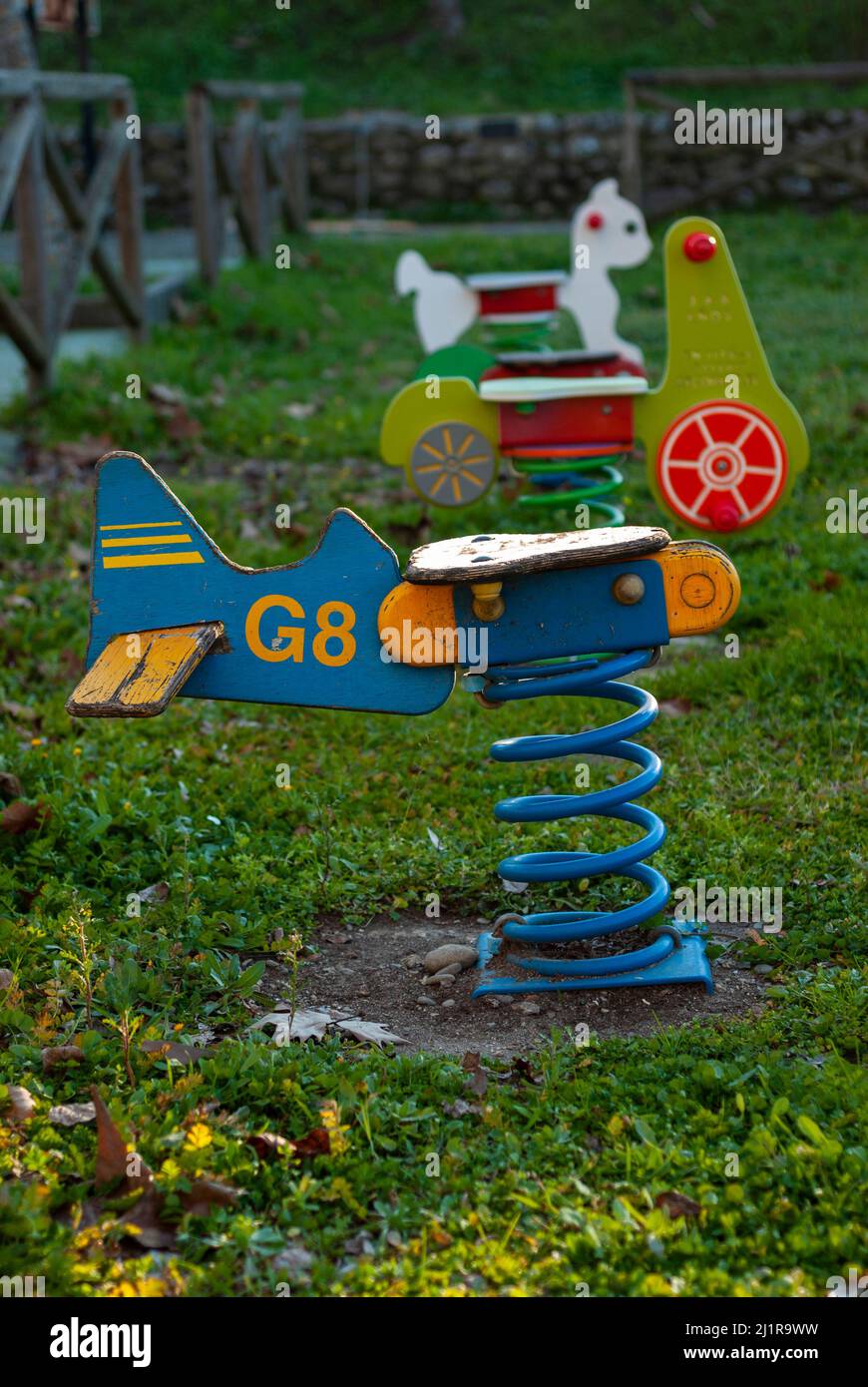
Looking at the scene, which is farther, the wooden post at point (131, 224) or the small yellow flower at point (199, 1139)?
the wooden post at point (131, 224)

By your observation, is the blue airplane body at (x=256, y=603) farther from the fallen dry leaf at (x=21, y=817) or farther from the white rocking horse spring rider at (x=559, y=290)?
the white rocking horse spring rider at (x=559, y=290)

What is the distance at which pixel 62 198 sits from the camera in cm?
872

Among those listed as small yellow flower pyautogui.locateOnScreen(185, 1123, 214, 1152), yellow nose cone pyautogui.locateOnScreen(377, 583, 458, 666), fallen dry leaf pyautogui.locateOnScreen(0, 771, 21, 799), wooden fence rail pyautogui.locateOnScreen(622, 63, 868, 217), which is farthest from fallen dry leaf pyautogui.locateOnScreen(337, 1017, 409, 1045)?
wooden fence rail pyautogui.locateOnScreen(622, 63, 868, 217)

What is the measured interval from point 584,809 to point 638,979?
0.39m

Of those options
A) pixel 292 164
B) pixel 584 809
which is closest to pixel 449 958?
pixel 584 809

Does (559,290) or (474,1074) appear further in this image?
(559,290)

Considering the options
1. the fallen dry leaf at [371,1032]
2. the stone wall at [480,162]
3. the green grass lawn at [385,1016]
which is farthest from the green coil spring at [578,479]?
the stone wall at [480,162]

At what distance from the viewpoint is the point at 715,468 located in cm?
536

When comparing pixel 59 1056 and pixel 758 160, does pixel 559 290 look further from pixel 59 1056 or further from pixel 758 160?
pixel 758 160

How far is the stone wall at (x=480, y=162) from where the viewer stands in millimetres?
15516

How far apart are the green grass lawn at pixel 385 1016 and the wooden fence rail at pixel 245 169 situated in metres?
5.12

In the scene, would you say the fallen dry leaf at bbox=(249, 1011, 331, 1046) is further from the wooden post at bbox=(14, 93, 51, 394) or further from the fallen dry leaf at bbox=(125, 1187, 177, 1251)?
the wooden post at bbox=(14, 93, 51, 394)
